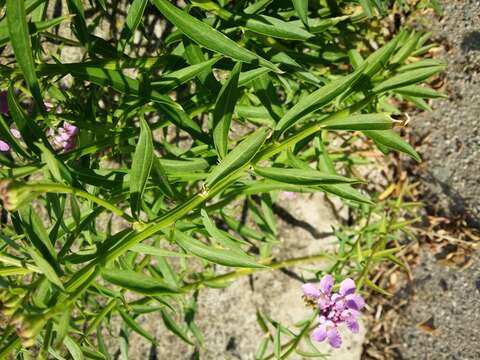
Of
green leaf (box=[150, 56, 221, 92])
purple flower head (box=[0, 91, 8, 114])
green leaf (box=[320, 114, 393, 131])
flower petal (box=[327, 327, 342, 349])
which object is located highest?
green leaf (box=[150, 56, 221, 92])

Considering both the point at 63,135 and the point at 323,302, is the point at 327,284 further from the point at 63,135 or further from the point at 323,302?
the point at 63,135

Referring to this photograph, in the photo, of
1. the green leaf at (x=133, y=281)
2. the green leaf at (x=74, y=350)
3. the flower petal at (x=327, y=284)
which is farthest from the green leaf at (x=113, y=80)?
the flower petal at (x=327, y=284)

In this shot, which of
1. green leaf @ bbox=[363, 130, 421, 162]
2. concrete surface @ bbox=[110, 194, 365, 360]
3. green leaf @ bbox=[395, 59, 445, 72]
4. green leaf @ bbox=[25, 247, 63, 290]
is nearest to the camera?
green leaf @ bbox=[25, 247, 63, 290]

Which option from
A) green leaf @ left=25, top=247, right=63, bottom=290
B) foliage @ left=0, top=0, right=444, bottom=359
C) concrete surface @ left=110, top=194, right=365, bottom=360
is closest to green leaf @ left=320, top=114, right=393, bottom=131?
foliage @ left=0, top=0, right=444, bottom=359

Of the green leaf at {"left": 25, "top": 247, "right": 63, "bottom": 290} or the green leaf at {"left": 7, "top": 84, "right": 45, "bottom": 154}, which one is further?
the green leaf at {"left": 7, "top": 84, "right": 45, "bottom": 154}

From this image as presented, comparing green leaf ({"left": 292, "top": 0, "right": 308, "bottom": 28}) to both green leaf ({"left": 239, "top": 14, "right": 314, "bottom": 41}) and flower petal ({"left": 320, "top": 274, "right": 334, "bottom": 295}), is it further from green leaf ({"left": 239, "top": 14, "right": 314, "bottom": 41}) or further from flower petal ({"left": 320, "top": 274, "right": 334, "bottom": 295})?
flower petal ({"left": 320, "top": 274, "right": 334, "bottom": 295})

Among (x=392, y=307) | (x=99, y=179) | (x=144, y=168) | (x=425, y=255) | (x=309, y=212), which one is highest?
(x=144, y=168)

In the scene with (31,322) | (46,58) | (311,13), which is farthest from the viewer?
(46,58)

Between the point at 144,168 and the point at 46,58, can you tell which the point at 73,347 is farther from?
the point at 46,58

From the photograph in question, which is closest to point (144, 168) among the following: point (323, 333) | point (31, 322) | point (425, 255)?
point (31, 322)
